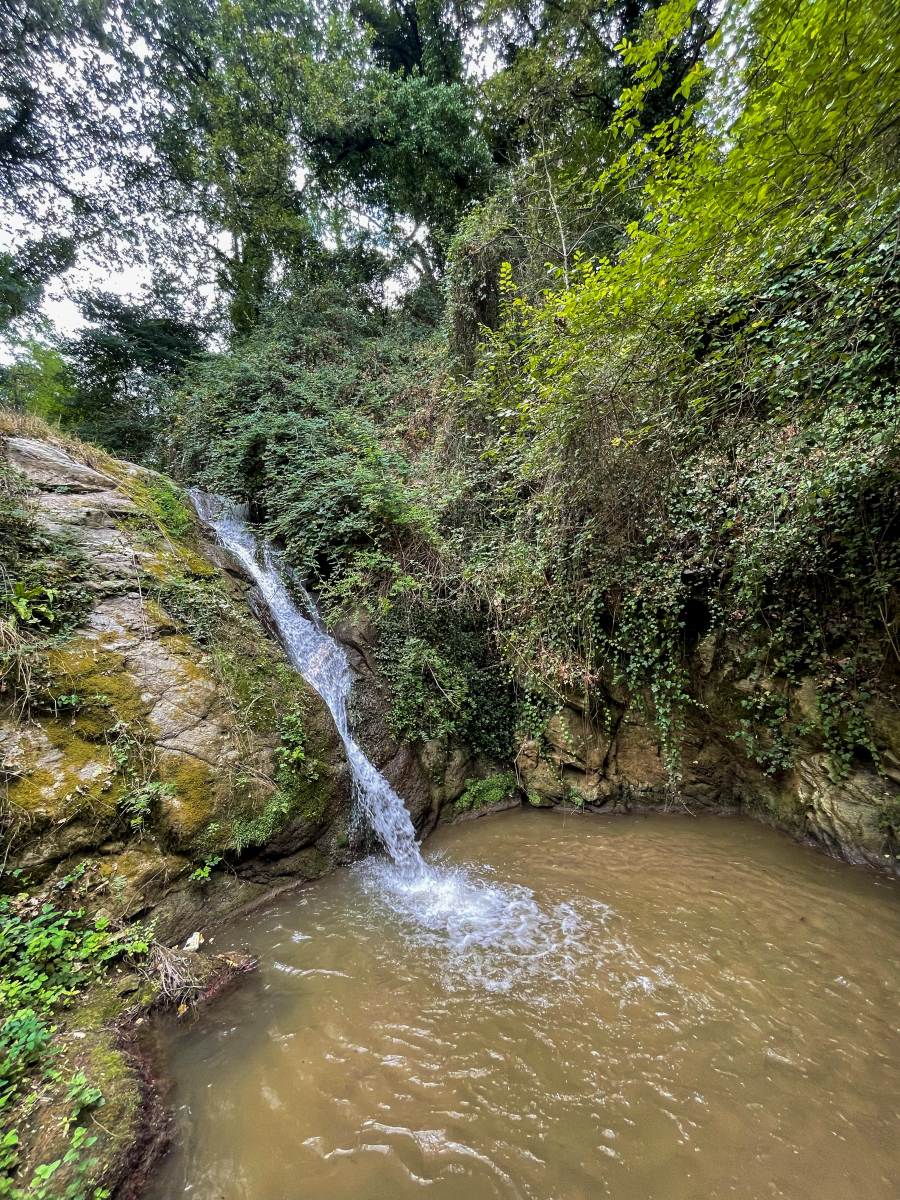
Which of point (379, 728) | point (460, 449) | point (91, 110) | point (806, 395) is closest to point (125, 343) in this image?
point (91, 110)

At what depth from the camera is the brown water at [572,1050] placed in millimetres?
1976

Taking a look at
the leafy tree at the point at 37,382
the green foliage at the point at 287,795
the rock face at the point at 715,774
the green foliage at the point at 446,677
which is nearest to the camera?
the rock face at the point at 715,774

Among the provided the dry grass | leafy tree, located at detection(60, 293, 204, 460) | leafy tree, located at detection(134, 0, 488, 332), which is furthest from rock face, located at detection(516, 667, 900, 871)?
leafy tree, located at detection(134, 0, 488, 332)

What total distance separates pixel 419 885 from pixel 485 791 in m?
1.63

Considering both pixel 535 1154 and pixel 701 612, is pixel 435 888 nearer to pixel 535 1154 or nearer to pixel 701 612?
pixel 535 1154

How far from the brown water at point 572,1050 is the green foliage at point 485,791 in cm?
164

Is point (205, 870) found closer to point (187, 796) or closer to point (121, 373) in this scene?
point (187, 796)

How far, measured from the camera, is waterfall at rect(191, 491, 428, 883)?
186 inches

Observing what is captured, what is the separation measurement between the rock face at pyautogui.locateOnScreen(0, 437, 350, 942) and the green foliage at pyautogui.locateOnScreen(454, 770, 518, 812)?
156 centimetres

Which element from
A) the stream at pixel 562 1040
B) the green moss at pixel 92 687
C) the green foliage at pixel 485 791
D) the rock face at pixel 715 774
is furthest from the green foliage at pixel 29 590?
the rock face at pixel 715 774

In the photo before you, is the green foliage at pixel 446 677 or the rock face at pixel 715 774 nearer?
the rock face at pixel 715 774

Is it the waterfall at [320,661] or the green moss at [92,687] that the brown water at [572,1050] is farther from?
the green moss at [92,687]

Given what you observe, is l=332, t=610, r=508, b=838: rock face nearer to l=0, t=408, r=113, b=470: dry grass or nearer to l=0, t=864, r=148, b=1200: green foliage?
l=0, t=864, r=148, b=1200: green foliage

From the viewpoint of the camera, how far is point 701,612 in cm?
453
